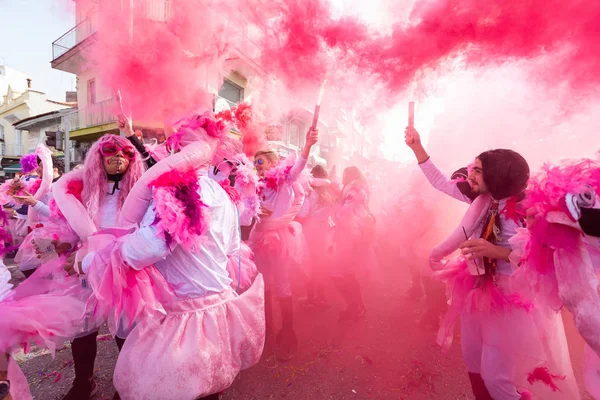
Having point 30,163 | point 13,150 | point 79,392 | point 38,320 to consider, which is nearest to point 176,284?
point 38,320

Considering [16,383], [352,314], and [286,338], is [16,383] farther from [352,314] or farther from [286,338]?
[352,314]

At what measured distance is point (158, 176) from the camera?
171 centimetres

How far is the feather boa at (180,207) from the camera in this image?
1582mm

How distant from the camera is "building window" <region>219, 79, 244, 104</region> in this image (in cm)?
1288

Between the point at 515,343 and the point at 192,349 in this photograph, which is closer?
the point at 192,349

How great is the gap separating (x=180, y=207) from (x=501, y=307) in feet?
6.87

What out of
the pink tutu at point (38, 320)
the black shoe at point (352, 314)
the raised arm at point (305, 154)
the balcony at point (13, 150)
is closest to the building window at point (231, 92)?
the raised arm at point (305, 154)

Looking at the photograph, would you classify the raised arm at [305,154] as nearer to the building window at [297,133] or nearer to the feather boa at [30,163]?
the feather boa at [30,163]

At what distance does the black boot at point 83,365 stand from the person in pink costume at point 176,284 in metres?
0.77

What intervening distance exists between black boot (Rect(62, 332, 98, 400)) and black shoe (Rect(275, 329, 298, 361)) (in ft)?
5.52

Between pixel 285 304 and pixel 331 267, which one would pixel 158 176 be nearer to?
pixel 285 304

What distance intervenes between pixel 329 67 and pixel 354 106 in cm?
62

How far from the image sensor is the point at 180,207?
163cm

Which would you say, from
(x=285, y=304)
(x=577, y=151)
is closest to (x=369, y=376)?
(x=285, y=304)
